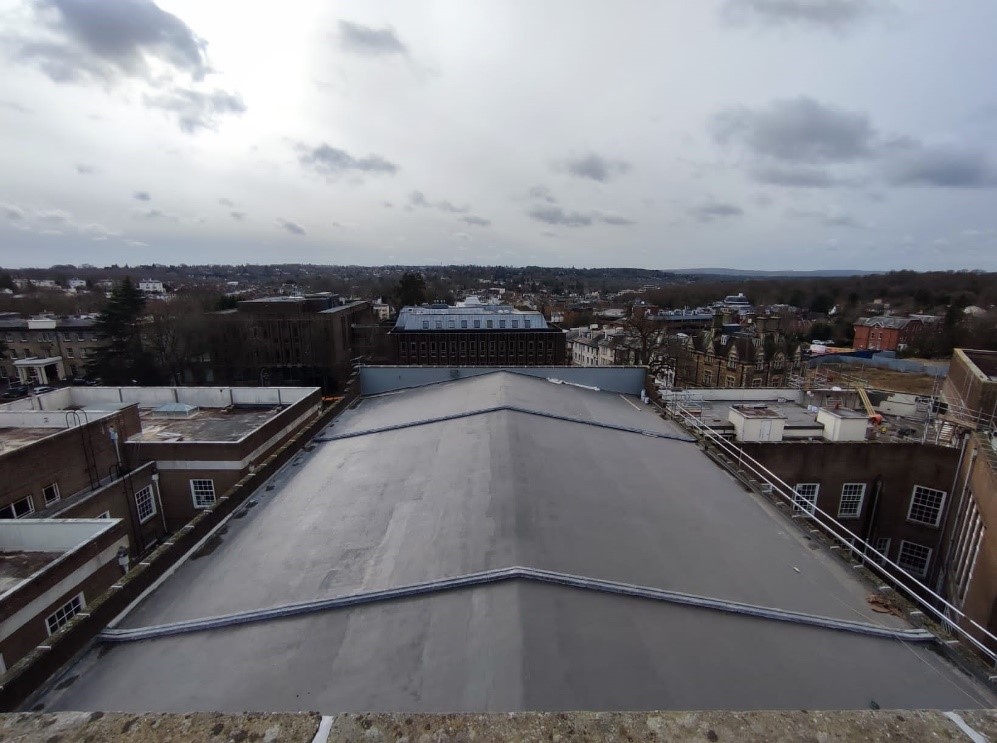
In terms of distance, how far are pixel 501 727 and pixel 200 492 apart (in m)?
23.3

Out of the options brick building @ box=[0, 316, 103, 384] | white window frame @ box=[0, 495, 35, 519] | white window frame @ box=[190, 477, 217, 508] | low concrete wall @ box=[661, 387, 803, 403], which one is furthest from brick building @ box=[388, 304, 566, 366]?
white window frame @ box=[0, 495, 35, 519]

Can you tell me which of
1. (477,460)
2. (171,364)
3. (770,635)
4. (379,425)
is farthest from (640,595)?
(171,364)

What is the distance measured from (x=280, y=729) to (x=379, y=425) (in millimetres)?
12546

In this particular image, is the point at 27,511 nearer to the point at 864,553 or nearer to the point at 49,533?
the point at 49,533

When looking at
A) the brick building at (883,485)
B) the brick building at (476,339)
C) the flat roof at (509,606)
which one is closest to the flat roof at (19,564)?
the flat roof at (509,606)

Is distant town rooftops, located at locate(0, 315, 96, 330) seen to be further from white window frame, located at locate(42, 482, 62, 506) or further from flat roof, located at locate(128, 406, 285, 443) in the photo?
white window frame, located at locate(42, 482, 62, 506)

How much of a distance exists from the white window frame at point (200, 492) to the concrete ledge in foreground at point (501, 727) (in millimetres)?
21475

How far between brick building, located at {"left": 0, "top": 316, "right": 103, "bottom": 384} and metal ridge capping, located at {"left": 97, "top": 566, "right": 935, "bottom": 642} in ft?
214

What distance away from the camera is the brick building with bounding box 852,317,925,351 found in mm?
68875

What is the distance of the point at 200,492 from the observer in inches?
822

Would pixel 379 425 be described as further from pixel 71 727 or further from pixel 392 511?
pixel 71 727

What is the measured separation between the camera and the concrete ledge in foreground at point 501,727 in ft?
6.57

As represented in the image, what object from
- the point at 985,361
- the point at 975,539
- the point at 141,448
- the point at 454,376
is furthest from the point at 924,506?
the point at 141,448

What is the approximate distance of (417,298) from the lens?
8981 centimetres
